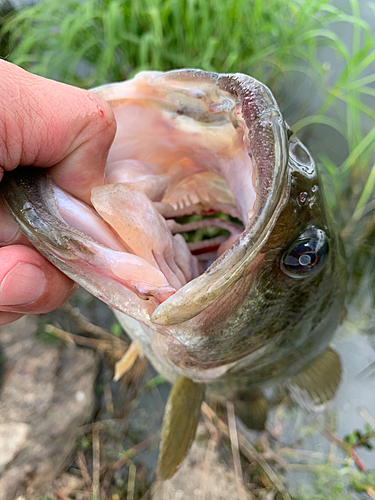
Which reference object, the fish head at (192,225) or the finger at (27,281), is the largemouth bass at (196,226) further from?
the finger at (27,281)

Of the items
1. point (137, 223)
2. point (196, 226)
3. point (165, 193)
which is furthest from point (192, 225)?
point (137, 223)

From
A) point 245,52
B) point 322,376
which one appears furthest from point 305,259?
point 245,52

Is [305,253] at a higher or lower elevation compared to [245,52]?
lower

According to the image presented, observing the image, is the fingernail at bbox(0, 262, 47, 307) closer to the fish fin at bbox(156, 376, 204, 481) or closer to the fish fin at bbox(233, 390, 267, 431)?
the fish fin at bbox(156, 376, 204, 481)

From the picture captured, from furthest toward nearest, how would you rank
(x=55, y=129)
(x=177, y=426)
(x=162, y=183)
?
1. (x=177, y=426)
2. (x=162, y=183)
3. (x=55, y=129)

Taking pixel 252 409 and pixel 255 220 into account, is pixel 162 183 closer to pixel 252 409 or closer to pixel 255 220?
pixel 255 220

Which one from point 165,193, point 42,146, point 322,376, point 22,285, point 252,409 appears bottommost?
point 252,409

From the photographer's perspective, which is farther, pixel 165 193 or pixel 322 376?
pixel 322 376

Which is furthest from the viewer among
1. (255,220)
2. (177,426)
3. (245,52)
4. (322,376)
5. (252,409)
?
(245,52)
